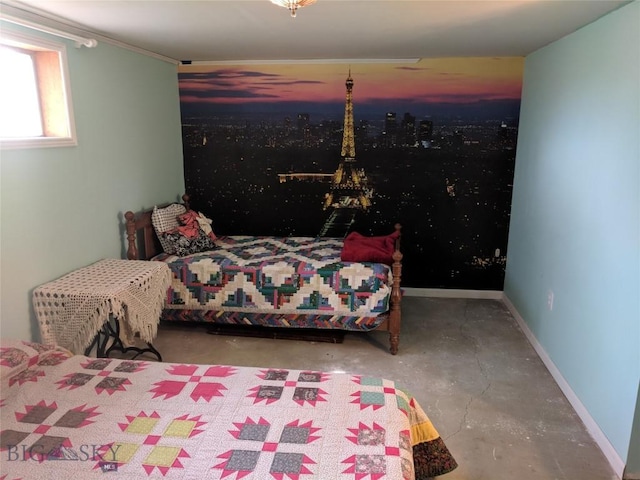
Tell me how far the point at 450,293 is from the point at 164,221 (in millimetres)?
2824

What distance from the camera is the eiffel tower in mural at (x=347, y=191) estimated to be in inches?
182

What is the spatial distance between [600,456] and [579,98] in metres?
2.08

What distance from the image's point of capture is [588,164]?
2.80 m

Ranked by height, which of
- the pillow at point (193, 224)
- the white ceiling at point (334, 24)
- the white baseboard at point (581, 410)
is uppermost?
the white ceiling at point (334, 24)

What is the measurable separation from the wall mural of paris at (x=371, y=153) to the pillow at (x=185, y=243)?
824 mm

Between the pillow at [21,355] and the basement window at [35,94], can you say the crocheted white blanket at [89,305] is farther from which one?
the basement window at [35,94]

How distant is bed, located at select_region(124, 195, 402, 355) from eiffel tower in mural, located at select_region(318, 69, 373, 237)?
2.77ft

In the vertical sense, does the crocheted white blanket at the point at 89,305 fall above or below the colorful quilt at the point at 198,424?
above

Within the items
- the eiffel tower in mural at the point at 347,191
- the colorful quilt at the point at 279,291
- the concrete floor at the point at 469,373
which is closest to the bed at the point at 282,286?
the colorful quilt at the point at 279,291

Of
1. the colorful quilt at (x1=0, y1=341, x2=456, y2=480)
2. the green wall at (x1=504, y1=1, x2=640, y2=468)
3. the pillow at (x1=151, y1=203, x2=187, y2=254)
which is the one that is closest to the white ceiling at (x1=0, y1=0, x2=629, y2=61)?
the green wall at (x1=504, y1=1, x2=640, y2=468)

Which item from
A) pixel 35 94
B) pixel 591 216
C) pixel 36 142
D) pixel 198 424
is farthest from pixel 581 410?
pixel 35 94

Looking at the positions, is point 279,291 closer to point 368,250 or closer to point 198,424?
point 368,250

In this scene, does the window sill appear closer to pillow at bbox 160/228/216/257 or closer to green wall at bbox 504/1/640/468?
pillow at bbox 160/228/216/257

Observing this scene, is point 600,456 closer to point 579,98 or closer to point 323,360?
point 323,360
